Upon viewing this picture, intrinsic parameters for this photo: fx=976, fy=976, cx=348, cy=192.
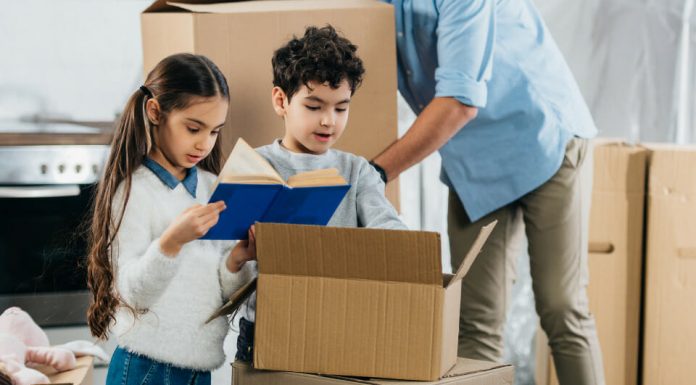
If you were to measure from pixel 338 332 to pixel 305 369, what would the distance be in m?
0.07

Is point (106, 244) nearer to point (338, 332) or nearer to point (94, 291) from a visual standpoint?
point (94, 291)

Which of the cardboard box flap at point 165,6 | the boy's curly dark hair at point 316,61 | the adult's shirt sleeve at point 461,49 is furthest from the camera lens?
the adult's shirt sleeve at point 461,49

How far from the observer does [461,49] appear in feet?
5.80

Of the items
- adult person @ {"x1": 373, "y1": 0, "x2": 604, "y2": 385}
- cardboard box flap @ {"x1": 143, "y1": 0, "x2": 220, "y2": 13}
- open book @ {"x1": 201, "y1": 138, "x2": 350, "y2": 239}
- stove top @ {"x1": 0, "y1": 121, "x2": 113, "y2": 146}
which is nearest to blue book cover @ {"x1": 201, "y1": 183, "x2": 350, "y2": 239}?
A: open book @ {"x1": 201, "y1": 138, "x2": 350, "y2": 239}

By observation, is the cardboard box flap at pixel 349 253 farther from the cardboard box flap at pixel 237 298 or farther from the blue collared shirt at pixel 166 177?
the blue collared shirt at pixel 166 177

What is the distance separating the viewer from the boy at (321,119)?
4.95 ft

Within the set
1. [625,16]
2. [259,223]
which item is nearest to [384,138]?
[259,223]

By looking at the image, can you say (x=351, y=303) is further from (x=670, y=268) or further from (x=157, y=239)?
(x=670, y=268)

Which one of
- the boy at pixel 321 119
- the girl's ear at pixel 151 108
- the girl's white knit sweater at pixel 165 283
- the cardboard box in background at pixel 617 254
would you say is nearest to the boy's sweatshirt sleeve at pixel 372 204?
the boy at pixel 321 119

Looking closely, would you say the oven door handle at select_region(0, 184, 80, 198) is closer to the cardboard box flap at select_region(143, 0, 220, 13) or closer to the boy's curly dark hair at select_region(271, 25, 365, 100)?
the cardboard box flap at select_region(143, 0, 220, 13)

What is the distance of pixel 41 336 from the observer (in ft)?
5.43

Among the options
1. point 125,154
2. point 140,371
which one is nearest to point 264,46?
point 125,154

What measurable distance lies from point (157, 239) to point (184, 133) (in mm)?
168

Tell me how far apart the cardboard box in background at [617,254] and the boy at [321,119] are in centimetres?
109
